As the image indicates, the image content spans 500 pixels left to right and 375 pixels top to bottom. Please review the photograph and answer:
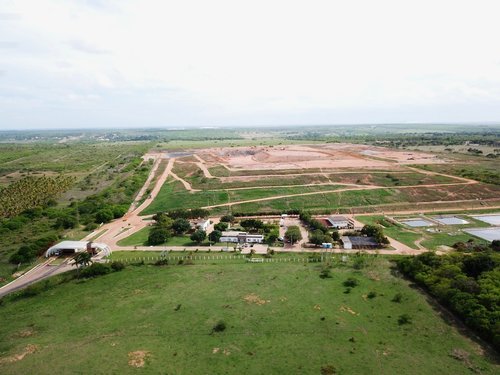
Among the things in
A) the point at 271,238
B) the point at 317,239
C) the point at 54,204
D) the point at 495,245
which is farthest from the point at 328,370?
the point at 54,204

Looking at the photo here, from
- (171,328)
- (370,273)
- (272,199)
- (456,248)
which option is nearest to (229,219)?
(272,199)

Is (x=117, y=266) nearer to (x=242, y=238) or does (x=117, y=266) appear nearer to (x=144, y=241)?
(x=144, y=241)

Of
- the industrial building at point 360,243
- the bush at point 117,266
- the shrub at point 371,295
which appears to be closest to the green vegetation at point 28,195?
the bush at point 117,266

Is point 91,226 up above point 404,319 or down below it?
above

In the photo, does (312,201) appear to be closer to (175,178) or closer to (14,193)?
(175,178)

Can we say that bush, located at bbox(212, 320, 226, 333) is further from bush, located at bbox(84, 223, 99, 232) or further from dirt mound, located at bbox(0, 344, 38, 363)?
bush, located at bbox(84, 223, 99, 232)

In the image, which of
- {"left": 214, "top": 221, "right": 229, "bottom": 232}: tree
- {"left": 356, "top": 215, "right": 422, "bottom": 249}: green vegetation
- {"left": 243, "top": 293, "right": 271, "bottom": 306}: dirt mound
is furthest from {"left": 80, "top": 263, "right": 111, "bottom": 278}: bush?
{"left": 356, "top": 215, "right": 422, "bottom": 249}: green vegetation

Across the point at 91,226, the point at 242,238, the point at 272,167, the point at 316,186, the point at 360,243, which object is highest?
the point at 272,167
